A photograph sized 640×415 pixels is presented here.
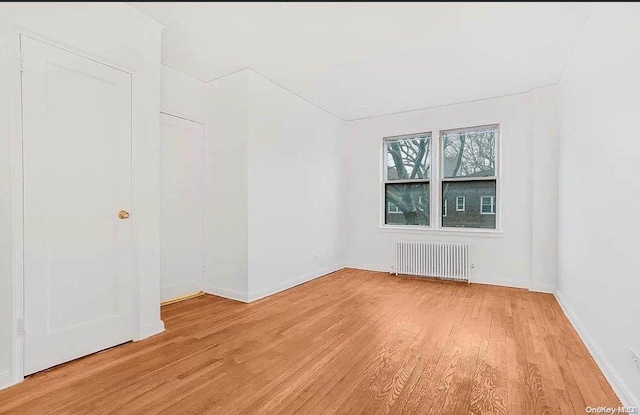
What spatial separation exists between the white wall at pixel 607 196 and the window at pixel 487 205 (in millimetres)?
1471

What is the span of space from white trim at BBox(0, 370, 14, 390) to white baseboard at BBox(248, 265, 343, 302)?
2.02 meters

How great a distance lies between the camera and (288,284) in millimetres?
4273

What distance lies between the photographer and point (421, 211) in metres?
5.21

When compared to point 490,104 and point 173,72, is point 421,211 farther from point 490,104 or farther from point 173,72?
point 173,72

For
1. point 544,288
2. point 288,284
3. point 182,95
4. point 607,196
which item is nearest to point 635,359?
point 607,196

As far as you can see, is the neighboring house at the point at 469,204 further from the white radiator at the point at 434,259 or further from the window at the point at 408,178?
the white radiator at the point at 434,259

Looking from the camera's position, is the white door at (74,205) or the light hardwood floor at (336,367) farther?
the white door at (74,205)

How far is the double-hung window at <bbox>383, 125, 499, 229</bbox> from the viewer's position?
470cm

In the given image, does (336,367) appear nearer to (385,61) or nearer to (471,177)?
(385,61)

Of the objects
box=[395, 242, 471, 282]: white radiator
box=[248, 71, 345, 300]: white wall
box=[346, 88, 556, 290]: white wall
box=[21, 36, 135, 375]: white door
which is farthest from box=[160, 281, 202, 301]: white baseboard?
box=[395, 242, 471, 282]: white radiator

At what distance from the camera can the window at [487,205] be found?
4.64 metres

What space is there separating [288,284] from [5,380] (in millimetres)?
2772

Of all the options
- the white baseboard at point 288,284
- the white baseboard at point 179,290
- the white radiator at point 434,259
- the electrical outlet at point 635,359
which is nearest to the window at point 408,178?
the white radiator at point 434,259

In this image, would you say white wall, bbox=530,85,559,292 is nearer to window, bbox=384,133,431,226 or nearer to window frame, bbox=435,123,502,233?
window frame, bbox=435,123,502,233
